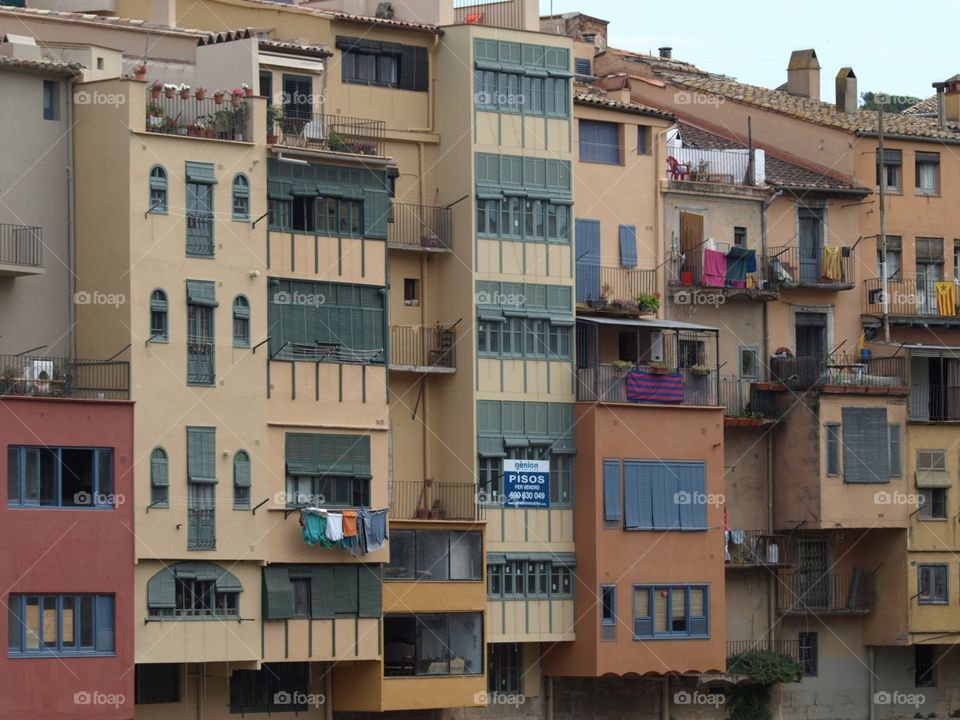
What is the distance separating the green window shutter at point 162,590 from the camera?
68.4 m

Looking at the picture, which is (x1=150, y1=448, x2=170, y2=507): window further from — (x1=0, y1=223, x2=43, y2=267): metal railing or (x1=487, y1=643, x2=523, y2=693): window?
(x1=487, y1=643, x2=523, y2=693): window

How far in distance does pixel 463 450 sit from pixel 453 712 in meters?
7.18

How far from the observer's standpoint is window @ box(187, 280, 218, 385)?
69688 mm

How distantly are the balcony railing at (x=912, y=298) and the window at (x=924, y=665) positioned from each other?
1038 centimetres

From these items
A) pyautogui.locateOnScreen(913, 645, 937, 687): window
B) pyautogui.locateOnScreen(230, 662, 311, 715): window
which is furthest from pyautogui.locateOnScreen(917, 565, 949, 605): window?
pyautogui.locateOnScreen(230, 662, 311, 715): window

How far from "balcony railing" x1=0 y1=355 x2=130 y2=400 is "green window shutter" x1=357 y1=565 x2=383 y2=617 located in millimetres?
8373

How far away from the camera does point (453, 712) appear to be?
77.2 metres

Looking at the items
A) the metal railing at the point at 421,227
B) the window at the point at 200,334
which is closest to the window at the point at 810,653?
the metal railing at the point at 421,227

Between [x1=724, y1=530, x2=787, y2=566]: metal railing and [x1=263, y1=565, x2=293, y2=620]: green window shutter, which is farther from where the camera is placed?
[x1=724, y1=530, x2=787, y2=566]: metal railing

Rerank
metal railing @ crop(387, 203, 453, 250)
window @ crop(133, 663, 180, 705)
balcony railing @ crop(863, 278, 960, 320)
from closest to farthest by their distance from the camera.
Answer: window @ crop(133, 663, 180, 705), metal railing @ crop(387, 203, 453, 250), balcony railing @ crop(863, 278, 960, 320)

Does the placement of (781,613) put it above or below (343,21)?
below

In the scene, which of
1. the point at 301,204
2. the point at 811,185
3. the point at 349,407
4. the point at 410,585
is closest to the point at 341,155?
the point at 301,204

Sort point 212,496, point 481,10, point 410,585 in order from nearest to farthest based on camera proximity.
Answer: point 212,496 < point 410,585 < point 481,10

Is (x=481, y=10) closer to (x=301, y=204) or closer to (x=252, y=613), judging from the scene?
(x=301, y=204)
